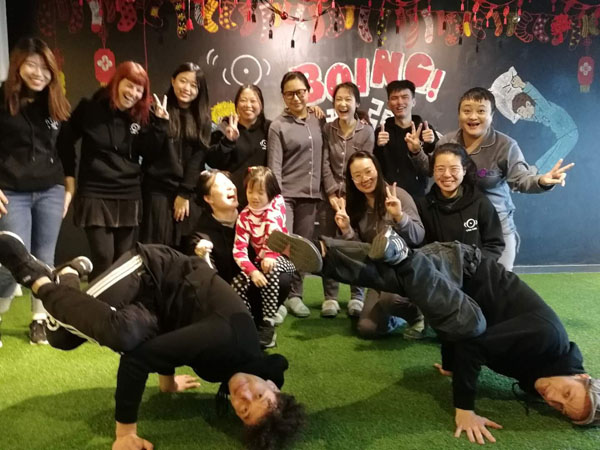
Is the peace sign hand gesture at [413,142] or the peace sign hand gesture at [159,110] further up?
the peace sign hand gesture at [159,110]

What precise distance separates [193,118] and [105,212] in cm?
72

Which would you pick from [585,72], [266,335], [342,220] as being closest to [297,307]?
[266,335]

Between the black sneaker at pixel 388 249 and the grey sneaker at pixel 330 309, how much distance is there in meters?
1.31

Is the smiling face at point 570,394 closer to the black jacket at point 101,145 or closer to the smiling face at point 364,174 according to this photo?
the smiling face at point 364,174

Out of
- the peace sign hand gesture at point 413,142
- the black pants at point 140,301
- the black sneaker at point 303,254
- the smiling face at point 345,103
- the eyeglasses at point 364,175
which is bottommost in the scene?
the black pants at point 140,301

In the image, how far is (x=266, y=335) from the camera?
2.67 meters

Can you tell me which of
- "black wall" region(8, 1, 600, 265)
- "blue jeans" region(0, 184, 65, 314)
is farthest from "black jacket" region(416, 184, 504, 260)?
"blue jeans" region(0, 184, 65, 314)

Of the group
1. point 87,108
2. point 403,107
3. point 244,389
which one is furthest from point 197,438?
point 403,107

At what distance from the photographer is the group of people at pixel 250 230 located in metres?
1.83

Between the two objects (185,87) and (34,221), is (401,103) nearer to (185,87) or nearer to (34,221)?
(185,87)

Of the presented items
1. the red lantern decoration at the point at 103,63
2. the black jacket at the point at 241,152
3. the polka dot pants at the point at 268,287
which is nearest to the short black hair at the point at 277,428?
the polka dot pants at the point at 268,287

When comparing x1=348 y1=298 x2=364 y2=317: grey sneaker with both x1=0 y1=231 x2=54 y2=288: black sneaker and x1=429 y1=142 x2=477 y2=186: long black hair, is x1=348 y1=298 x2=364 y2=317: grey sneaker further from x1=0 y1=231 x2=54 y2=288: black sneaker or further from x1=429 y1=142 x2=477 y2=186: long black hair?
x1=0 y1=231 x2=54 y2=288: black sneaker

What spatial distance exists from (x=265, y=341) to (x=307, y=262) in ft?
3.02

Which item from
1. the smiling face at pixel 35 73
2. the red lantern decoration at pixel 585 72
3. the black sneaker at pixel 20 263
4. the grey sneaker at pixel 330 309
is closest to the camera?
the black sneaker at pixel 20 263
